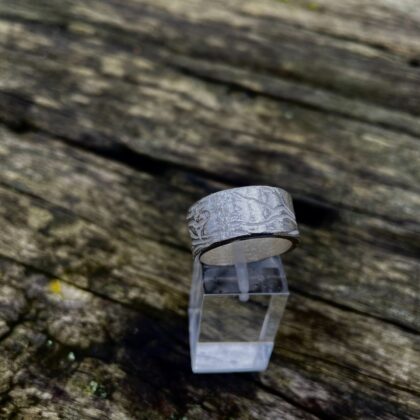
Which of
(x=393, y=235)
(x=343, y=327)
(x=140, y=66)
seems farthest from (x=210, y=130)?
(x=343, y=327)

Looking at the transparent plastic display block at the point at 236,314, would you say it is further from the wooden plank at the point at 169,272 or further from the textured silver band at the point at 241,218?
the textured silver band at the point at 241,218

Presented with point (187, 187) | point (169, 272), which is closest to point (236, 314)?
point (169, 272)

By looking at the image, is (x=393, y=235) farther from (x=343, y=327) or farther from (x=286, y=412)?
(x=286, y=412)

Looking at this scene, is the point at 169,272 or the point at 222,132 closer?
the point at 169,272

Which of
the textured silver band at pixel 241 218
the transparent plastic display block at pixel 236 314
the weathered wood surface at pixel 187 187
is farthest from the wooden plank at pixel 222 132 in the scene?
the textured silver band at pixel 241 218

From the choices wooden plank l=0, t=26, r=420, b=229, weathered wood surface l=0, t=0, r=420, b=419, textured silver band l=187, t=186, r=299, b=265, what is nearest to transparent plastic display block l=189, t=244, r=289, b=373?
weathered wood surface l=0, t=0, r=420, b=419

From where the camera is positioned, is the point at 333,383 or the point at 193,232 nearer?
the point at 193,232

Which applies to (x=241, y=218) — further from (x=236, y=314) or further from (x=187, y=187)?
(x=187, y=187)
